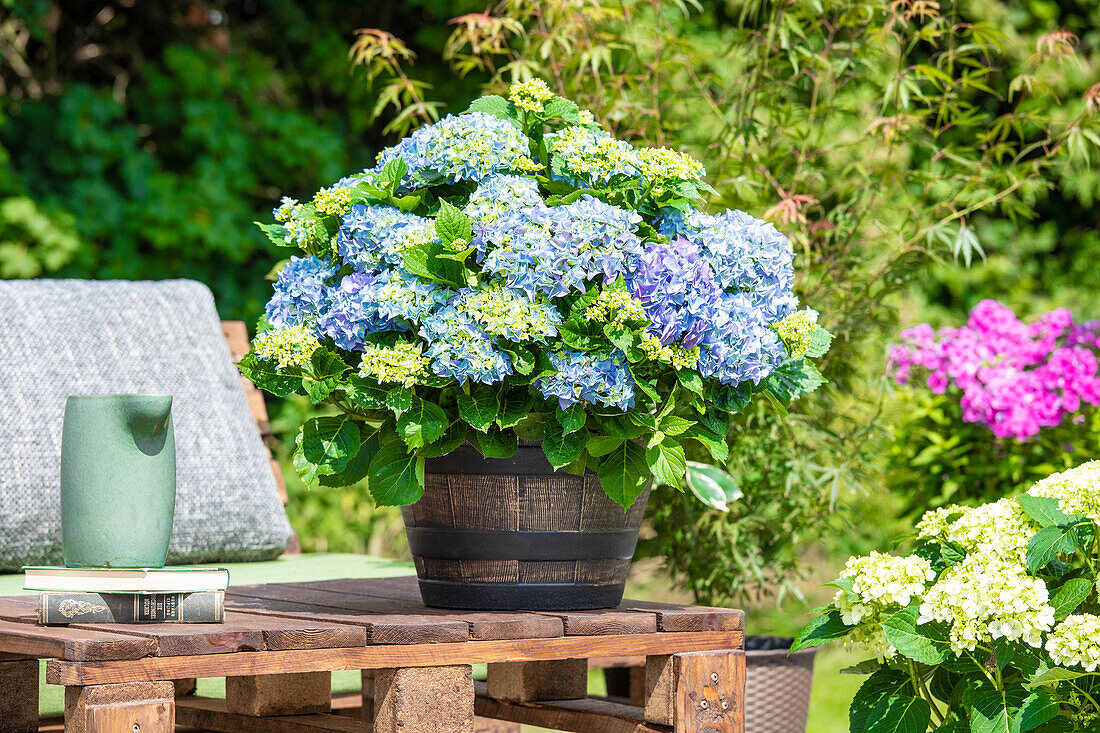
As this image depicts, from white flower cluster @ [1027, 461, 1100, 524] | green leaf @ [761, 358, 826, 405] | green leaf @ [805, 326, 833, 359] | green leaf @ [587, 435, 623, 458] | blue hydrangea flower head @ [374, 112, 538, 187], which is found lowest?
white flower cluster @ [1027, 461, 1100, 524]

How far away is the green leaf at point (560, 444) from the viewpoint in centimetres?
136

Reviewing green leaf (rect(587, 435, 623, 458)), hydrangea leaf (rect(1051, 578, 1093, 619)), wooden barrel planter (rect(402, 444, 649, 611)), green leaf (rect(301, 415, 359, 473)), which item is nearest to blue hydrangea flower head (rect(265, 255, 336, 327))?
green leaf (rect(301, 415, 359, 473))

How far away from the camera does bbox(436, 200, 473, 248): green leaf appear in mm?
1339

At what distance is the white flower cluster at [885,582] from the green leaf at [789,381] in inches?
10.1

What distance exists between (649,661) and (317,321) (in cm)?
58

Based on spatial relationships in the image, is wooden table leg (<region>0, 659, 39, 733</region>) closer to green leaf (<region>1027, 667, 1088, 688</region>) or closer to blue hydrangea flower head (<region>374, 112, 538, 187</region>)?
blue hydrangea flower head (<region>374, 112, 538, 187</region>)

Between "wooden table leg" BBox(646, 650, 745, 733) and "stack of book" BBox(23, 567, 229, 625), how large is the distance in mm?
533

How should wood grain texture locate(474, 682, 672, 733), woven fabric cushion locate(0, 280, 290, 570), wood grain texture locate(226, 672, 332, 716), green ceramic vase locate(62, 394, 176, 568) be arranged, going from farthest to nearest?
woven fabric cushion locate(0, 280, 290, 570) < wood grain texture locate(226, 672, 332, 716) < wood grain texture locate(474, 682, 672, 733) < green ceramic vase locate(62, 394, 176, 568)

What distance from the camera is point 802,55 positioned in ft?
8.68

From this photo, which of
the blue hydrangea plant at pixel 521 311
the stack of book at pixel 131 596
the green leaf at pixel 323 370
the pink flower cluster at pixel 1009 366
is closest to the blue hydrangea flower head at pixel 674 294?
the blue hydrangea plant at pixel 521 311

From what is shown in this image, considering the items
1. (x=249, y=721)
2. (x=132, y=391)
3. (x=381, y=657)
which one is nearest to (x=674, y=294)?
(x=381, y=657)

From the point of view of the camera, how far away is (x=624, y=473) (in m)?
1.39

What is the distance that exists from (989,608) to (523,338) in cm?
65

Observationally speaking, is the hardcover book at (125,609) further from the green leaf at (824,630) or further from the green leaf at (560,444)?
the green leaf at (824,630)
